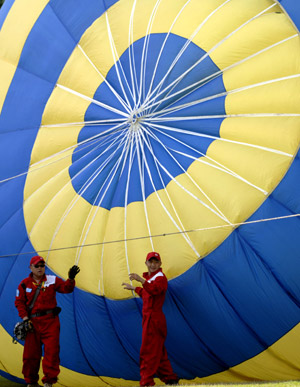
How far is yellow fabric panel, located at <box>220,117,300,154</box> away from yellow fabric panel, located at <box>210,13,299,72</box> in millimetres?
317

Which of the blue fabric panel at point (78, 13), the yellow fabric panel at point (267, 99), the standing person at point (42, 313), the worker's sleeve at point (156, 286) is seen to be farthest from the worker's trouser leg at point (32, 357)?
the blue fabric panel at point (78, 13)

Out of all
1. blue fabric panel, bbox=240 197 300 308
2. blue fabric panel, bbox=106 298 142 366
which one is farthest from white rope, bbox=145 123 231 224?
blue fabric panel, bbox=106 298 142 366

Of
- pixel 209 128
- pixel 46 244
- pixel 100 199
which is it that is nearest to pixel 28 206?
pixel 46 244

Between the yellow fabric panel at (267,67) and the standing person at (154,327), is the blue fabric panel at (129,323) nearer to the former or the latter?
the standing person at (154,327)

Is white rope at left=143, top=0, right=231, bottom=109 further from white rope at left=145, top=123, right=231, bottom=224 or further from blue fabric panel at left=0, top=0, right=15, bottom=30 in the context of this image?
blue fabric panel at left=0, top=0, right=15, bottom=30

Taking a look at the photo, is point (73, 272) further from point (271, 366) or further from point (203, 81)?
point (203, 81)

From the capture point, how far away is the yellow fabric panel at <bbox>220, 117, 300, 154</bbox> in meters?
5.02

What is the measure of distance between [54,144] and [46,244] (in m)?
0.90

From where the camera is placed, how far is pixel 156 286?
523 cm

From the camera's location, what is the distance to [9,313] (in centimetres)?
632

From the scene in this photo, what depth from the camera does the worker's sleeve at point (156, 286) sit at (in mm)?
5211

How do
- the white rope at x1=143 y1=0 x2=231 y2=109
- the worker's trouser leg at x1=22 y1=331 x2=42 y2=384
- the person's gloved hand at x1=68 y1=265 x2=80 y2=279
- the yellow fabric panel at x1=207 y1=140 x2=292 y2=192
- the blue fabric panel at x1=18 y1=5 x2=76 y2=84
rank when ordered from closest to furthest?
the yellow fabric panel at x1=207 y1=140 x2=292 y2=192
the white rope at x1=143 y1=0 x2=231 y2=109
the person's gloved hand at x1=68 y1=265 x2=80 y2=279
the worker's trouser leg at x1=22 y1=331 x2=42 y2=384
the blue fabric panel at x1=18 y1=5 x2=76 y2=84

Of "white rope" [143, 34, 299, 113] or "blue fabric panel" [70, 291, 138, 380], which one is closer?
"white rope" [143, 34, 299, 113]

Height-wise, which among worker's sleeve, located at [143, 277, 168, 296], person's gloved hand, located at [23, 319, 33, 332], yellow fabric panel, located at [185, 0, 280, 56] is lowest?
worker's sleeve, located at [143, 277, 168, 296]
